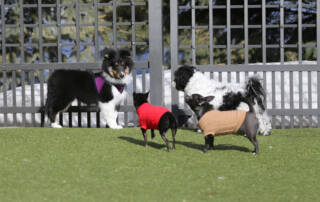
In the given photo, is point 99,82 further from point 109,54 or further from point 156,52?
point 156,52

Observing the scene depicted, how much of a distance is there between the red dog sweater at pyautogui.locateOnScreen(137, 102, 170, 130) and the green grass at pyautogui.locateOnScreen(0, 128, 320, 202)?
33 cm

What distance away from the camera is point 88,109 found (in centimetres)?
721

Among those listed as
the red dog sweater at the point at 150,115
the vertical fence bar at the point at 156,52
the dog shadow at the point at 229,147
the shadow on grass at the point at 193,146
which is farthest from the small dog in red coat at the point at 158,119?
the vertical fence bar at the point at 156,52

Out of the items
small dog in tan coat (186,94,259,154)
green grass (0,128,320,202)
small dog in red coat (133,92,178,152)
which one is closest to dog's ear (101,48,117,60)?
green grass (0,128,320,202)

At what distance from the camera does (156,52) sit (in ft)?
23.3

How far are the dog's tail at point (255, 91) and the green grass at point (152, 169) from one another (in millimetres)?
531

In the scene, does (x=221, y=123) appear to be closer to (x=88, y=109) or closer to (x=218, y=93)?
(x=218, y=93)

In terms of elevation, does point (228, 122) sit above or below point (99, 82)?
below

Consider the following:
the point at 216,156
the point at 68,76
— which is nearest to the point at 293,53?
the point at 68,76

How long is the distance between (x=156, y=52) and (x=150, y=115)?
8.48 feet

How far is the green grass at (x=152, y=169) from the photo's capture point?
3451 mm

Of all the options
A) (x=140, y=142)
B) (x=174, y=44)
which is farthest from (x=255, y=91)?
(x=174, y=44)

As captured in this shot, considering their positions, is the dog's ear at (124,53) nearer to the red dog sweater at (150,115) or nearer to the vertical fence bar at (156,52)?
the vertical fence bar at (156,52)

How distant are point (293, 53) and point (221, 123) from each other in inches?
340
